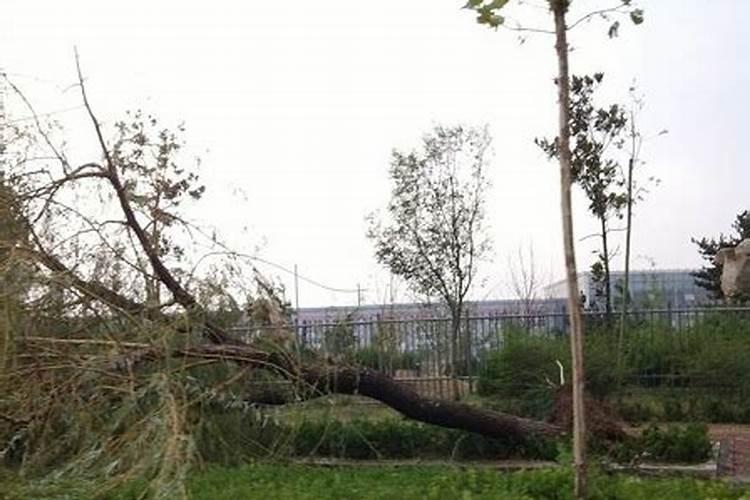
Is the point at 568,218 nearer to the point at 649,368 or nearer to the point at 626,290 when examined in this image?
the point at 649,368

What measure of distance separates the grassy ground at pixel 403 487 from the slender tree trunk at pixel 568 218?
1.11 ft

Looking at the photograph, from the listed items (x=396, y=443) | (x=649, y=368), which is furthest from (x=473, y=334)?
(x=396, y=443)

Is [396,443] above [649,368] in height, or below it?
below

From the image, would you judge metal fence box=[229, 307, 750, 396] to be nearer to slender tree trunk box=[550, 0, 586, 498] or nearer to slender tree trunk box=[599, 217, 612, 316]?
slender tree trunk box=[599, 217, 612, 316]

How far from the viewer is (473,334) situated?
60.7 feet

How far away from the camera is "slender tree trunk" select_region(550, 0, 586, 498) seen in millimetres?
7477

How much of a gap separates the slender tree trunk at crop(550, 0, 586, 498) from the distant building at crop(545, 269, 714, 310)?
10.8m

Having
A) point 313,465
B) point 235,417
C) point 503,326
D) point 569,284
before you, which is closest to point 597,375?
point 503,326

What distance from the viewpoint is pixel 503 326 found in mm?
18109

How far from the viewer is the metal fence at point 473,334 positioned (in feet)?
56.3

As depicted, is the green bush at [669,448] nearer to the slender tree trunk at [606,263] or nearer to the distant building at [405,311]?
the distant building at [405,311]

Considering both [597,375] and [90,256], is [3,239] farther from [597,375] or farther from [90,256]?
[597,375]

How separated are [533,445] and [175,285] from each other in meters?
3.95

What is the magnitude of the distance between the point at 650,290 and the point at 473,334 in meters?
5.48
